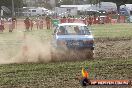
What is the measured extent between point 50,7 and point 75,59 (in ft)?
311

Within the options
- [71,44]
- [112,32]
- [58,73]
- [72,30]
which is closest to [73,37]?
[71,44]

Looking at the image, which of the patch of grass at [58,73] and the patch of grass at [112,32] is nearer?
the patch of grass at [58,73]

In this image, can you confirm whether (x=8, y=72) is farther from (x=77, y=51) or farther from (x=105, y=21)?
(x=105, y=21)

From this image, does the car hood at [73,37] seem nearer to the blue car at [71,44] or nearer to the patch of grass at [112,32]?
the blue car at [71,44]

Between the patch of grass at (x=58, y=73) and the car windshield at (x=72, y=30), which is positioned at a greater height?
the car windshield at (x=72, y=30)

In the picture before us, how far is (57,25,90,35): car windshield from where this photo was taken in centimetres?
1534

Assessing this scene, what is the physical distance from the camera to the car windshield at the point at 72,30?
604 inches

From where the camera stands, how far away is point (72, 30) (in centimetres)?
1552

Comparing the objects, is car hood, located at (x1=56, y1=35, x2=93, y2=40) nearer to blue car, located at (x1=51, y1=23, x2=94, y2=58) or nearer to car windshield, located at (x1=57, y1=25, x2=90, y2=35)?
blue car, located at (x1=51, y1=23, x2=94, y2=58)

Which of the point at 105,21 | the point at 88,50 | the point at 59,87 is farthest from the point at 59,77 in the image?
the point at 105,21

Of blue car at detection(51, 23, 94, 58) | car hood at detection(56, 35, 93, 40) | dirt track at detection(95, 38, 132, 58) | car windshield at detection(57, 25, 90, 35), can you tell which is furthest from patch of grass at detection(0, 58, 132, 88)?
dirt track at detection(95, 38, 132, 58)

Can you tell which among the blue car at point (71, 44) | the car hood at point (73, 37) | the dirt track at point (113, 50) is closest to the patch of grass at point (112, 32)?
the dirt track at point (113, 50)

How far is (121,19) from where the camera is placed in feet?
166

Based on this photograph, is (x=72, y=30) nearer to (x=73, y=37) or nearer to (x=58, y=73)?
(x=73, y=37)
